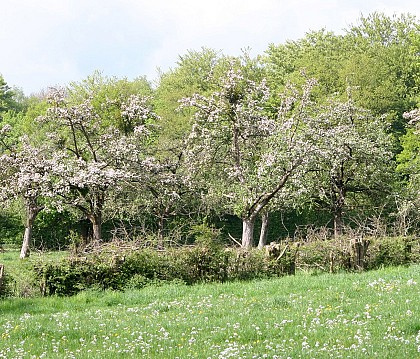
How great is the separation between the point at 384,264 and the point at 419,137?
683 inches

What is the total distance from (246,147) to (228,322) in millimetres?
16844

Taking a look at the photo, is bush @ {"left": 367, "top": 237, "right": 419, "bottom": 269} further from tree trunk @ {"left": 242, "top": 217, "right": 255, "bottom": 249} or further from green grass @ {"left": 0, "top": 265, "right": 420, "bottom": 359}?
tree trunk @ {"left": 242, "top": 217, "right": 255, "bottom": 249}

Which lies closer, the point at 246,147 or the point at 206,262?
the point at 206,262

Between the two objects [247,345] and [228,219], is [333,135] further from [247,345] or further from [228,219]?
[247,345]

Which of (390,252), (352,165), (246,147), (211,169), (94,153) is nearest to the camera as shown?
(390,252)

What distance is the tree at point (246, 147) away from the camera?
77.0 feet

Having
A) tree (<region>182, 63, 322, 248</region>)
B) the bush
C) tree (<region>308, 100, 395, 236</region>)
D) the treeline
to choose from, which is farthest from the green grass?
tree (<region>308, 100, 395, 236</region>)

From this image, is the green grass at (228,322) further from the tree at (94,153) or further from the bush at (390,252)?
the tree at (94,153)

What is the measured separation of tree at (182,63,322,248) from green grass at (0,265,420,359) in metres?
8.94

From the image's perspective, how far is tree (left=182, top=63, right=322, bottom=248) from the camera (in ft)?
77.0

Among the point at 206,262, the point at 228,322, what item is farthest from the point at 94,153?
the point at 228,322

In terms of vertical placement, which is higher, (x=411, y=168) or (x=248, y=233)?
(x=411, y=168)

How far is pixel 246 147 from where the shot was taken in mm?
26375

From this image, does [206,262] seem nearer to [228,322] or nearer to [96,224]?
[228,322]
